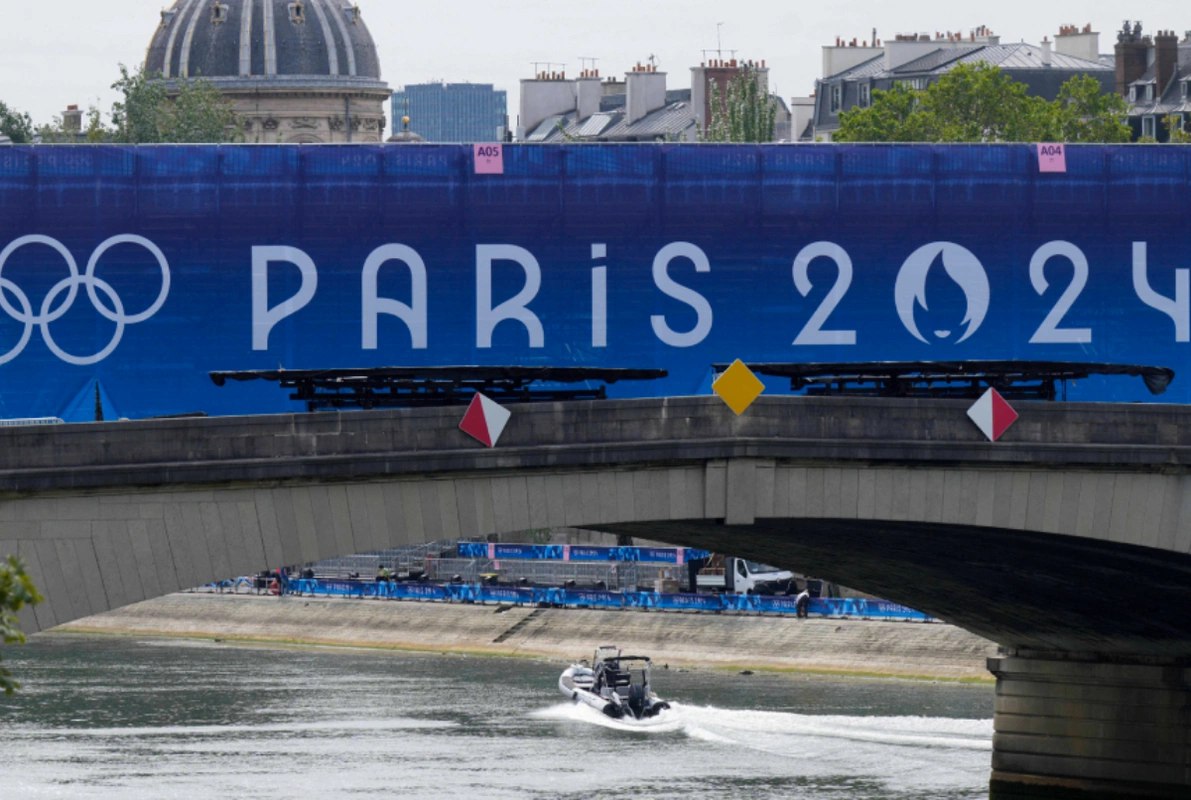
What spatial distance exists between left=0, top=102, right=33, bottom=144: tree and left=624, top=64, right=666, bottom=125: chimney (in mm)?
35661

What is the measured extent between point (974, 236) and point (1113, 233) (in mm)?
2305

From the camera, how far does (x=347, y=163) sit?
1583 inches

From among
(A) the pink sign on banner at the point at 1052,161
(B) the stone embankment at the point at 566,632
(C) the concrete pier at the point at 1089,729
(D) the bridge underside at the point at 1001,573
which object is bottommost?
(B) the stone embankment at the point at 566,632

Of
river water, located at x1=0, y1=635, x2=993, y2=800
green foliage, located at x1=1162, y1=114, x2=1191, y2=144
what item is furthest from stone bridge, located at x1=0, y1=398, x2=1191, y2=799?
green foliage, located at x1=1162, y1=114, x2=1191, y2=144

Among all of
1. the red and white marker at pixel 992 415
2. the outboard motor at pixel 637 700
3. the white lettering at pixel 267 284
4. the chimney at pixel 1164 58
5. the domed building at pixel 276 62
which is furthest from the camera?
the domed building at pixel 276 62

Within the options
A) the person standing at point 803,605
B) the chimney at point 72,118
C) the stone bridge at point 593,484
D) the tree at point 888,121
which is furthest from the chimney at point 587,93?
the stone bridge at point 593,484

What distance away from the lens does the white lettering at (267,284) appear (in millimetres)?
40125

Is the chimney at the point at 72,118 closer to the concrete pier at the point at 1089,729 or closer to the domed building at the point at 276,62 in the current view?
the domed building at the point at 276,62

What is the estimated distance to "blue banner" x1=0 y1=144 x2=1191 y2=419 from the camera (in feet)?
131

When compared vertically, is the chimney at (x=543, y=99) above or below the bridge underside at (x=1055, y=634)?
above

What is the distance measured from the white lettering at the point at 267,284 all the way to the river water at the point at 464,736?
18.7m

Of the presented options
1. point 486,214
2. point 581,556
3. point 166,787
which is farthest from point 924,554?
point 581,556

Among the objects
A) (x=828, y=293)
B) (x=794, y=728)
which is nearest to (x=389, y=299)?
(x=828, y=293)

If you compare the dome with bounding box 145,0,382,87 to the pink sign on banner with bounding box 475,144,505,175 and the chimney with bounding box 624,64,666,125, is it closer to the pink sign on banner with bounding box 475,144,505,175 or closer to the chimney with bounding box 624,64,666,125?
the chimney with bounding box 624,64,666,125
